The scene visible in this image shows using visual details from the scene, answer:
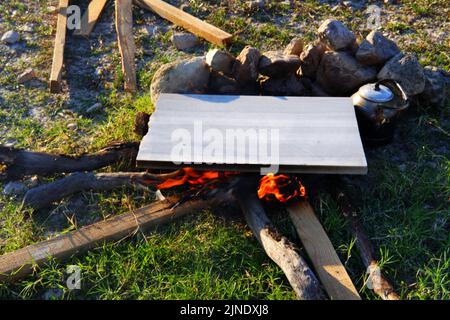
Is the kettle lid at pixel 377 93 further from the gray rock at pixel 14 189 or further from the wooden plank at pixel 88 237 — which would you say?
the gray rock at pixel 14 189

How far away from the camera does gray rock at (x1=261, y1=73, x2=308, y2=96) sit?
4634 millimetres

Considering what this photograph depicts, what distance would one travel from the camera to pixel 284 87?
464 cm

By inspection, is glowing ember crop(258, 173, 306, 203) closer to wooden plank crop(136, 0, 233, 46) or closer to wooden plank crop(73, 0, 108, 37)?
wooden plank crop(136, 0, 233, 46)

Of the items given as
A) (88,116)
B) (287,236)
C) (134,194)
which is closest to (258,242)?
(287,236)

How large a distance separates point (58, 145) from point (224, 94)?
1.65 metres

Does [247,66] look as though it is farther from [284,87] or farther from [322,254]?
[322,254]

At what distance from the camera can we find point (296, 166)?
370cm

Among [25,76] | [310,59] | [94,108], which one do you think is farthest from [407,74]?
[25,76]

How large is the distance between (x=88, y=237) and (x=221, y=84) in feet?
6.26

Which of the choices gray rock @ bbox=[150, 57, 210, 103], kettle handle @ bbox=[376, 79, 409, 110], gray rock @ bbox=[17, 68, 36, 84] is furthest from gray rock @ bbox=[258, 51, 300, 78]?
gray rock @ bbox=[17, 68, 36, 84]

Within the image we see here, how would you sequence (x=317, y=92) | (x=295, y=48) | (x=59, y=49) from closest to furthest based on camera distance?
(x=317, y=92), (x=295, y=48), (x=59, y=49)

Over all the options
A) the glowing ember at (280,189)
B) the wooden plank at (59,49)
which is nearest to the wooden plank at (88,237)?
the glowing ember at (280,189)

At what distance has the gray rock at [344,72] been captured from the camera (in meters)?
4.60

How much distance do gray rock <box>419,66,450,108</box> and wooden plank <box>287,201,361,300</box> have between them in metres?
1.80
